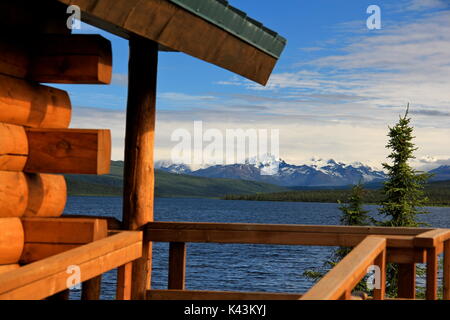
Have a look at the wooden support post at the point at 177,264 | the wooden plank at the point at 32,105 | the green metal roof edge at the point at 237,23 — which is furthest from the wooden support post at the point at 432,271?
the wooden plank at the point at 32,105

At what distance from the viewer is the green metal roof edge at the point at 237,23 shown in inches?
214

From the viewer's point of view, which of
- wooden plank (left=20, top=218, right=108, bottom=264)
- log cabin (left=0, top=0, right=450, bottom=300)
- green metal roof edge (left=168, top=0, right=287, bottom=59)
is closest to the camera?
log cabin (left=0, top=0, right=450, bottom=300)

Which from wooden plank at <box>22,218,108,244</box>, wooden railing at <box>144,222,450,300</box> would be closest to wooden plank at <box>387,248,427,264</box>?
wooden railing at <box>144,222,450,300</box>

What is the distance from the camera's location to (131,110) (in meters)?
7.36

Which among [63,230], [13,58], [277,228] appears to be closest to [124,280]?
[63,230]

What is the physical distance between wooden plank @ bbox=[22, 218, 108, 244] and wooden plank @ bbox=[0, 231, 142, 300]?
10.4 inches

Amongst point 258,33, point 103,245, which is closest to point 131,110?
point 258,33

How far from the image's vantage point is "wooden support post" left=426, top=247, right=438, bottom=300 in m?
5.98

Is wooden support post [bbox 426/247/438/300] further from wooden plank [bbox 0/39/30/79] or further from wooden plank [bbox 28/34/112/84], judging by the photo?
wooden plank [bbox 0/39/30/79]

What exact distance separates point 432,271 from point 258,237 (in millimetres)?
1777

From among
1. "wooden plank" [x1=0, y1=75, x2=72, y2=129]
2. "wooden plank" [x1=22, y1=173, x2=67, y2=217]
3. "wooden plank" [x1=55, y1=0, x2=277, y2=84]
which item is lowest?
"wooden plank" [x1=22, y1=173, x2=67, y2=217]

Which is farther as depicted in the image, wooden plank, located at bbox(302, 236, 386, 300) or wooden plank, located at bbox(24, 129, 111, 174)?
wooden plank, located at bbox(24, 129, 111, 174)

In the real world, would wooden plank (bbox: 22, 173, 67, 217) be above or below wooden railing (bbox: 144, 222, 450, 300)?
above

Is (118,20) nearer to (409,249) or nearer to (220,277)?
(409,249)
